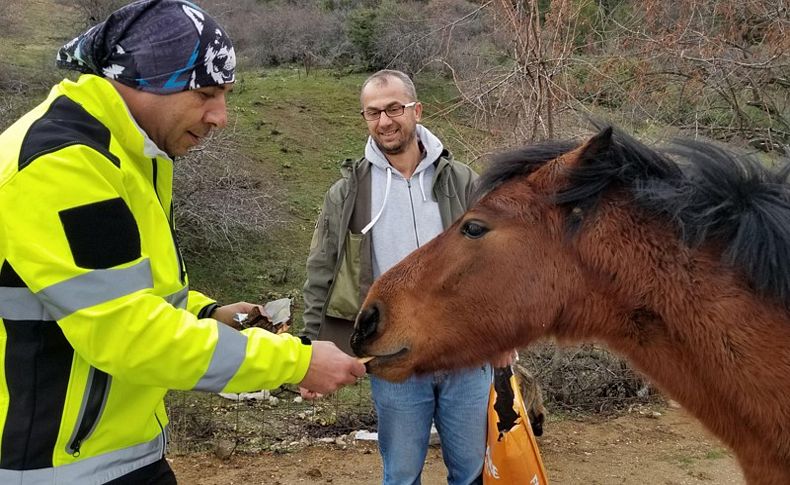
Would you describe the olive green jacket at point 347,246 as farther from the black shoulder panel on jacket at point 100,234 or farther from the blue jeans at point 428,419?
the black shoulder panel on jacket at point 100,234

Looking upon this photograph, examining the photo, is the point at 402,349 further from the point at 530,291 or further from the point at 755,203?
the point at 755,203

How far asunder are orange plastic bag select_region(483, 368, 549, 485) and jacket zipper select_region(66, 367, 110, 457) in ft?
7.01

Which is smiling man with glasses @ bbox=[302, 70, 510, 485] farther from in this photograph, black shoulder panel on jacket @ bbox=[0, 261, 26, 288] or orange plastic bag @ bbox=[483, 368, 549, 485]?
black shoulder panel on jacket @ bbox=[0, 261, 26, 288]

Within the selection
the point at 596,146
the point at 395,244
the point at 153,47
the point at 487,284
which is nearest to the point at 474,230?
the point at 487,284

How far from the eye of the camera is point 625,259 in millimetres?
2465

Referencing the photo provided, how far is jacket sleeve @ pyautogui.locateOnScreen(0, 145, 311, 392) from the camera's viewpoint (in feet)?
5.88

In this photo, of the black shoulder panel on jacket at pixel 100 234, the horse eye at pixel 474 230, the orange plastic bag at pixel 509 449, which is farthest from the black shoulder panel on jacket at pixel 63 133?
the orange plastic bag at pixel 509 449

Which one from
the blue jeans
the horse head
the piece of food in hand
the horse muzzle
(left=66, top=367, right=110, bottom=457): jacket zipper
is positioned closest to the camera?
(left=66, top=367, right=110, bottom=457): jacket zipper

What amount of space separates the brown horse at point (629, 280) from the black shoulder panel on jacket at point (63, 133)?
1208 mm

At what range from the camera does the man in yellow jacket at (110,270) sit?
182cm

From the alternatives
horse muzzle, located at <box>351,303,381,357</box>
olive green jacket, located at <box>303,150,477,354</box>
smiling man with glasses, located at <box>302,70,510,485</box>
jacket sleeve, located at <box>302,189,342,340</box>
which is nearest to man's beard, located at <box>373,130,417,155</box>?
smiling man with glasses, located at <box>302,70,510,485</box>

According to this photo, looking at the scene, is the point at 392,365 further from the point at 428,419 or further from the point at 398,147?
the point at 398,147

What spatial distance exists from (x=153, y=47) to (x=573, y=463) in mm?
5218

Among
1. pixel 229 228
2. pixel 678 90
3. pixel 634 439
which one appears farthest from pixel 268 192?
pixel 634 439
